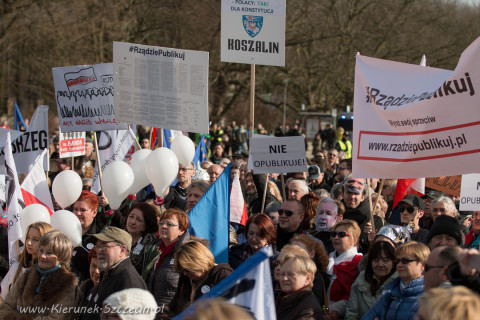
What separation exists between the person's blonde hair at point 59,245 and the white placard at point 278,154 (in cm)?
308

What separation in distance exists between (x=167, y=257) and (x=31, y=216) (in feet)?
5.62

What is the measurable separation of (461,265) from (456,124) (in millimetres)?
2106

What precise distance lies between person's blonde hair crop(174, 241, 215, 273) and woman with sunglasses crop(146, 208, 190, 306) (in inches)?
17.3

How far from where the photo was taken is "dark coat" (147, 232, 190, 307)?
509cm

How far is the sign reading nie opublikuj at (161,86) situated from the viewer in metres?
7.53

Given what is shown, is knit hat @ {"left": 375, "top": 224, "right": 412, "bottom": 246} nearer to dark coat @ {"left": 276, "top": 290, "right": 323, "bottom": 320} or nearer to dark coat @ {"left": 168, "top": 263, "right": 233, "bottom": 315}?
dark coat @ {"left": 276, "top": 290, "right": 323, "bottom": 320}

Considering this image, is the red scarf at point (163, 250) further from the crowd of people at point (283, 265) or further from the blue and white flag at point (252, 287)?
the blue and white flag at point (252, 287)

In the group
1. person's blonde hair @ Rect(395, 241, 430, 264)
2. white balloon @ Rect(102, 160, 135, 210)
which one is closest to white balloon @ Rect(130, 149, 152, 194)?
white balloon @ Rect(102, 160, 135, 210)

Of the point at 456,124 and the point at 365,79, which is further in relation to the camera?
the point at 365,79

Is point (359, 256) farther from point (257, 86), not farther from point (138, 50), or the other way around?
point (257, 86)

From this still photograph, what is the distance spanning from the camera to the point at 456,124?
5.30 m

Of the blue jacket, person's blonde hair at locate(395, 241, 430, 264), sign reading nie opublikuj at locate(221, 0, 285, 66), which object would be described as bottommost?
the blue jacket

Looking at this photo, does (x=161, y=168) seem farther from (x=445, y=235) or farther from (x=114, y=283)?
(x=445, y=235)

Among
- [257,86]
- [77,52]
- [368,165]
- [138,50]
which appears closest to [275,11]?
[138,50]
